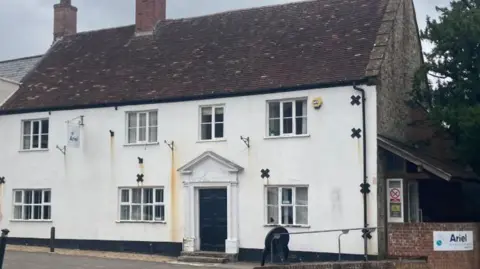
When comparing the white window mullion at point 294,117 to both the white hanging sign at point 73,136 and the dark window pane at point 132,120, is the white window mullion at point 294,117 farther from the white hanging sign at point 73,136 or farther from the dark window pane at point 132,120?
the white hanging sign at point 73,136

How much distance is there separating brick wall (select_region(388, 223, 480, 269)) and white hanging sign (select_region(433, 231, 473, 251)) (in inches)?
4.3

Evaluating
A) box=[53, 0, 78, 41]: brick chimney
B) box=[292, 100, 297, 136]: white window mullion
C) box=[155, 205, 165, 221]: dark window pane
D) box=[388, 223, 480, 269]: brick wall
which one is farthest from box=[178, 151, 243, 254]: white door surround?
box=[53, 0, 78, 41]: brick chimney

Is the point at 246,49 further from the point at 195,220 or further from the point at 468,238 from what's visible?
the point at 468,238

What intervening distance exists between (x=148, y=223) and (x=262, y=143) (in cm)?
512

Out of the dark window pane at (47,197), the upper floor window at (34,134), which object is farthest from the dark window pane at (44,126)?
the dark window pane at (47,197)

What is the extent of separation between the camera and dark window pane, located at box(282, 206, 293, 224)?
74.2 feet

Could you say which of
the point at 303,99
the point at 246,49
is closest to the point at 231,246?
the point at 303,99

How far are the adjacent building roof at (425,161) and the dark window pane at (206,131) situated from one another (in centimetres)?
582

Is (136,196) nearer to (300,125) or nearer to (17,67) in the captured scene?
(300,125)

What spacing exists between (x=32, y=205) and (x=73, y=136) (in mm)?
3726

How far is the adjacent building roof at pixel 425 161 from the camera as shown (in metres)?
20.5

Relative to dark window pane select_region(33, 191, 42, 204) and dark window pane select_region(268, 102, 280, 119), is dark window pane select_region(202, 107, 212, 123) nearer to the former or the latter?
dark window pane select_region(268, 102, 280, 119)

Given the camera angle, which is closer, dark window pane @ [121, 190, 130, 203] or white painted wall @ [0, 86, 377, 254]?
white painted wall @ [0, 86, 377, 254]

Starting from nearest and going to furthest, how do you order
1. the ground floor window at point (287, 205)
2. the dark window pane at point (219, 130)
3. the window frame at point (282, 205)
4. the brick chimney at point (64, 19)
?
1. the window frame at point (282, 205)
2. the ground floor window at point (287, 205)
3. the dark window pane at point (219, 130)
4. the brick chimney at point (64, 19)
